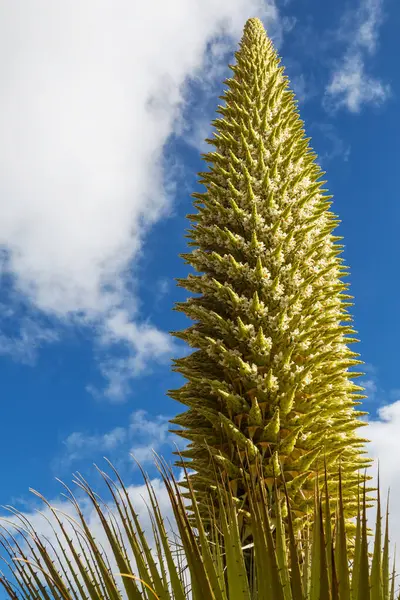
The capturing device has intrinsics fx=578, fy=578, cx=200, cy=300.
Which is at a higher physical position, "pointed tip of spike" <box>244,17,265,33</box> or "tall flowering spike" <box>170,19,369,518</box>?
"pointed tip of spike" <box>244,17,265,33</box>

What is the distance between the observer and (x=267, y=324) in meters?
5.71

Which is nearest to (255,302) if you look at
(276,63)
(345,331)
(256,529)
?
(345,331)

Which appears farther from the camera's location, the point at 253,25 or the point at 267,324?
the point at 253,25

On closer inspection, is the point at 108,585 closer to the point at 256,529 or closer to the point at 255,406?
the point at 256,529

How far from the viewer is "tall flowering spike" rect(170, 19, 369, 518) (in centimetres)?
509

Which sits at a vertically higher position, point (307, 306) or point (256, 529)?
point (307, 306)

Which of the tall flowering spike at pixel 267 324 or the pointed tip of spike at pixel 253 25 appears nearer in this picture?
the tall flowering spike at pixel 267 324

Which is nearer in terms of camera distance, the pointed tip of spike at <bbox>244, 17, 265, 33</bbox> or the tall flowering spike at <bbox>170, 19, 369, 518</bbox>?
the tall flowering spike at <bbox>170, 19, 369, 518</bbox>

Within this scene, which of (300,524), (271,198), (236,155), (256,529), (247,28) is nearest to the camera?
(256,529)

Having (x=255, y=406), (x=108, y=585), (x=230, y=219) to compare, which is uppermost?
(x=230, y=219)

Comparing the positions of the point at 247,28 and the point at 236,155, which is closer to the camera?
the point at 236,155

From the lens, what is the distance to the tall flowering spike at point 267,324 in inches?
200

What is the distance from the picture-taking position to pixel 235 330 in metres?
5.64

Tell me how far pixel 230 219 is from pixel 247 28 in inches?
212
